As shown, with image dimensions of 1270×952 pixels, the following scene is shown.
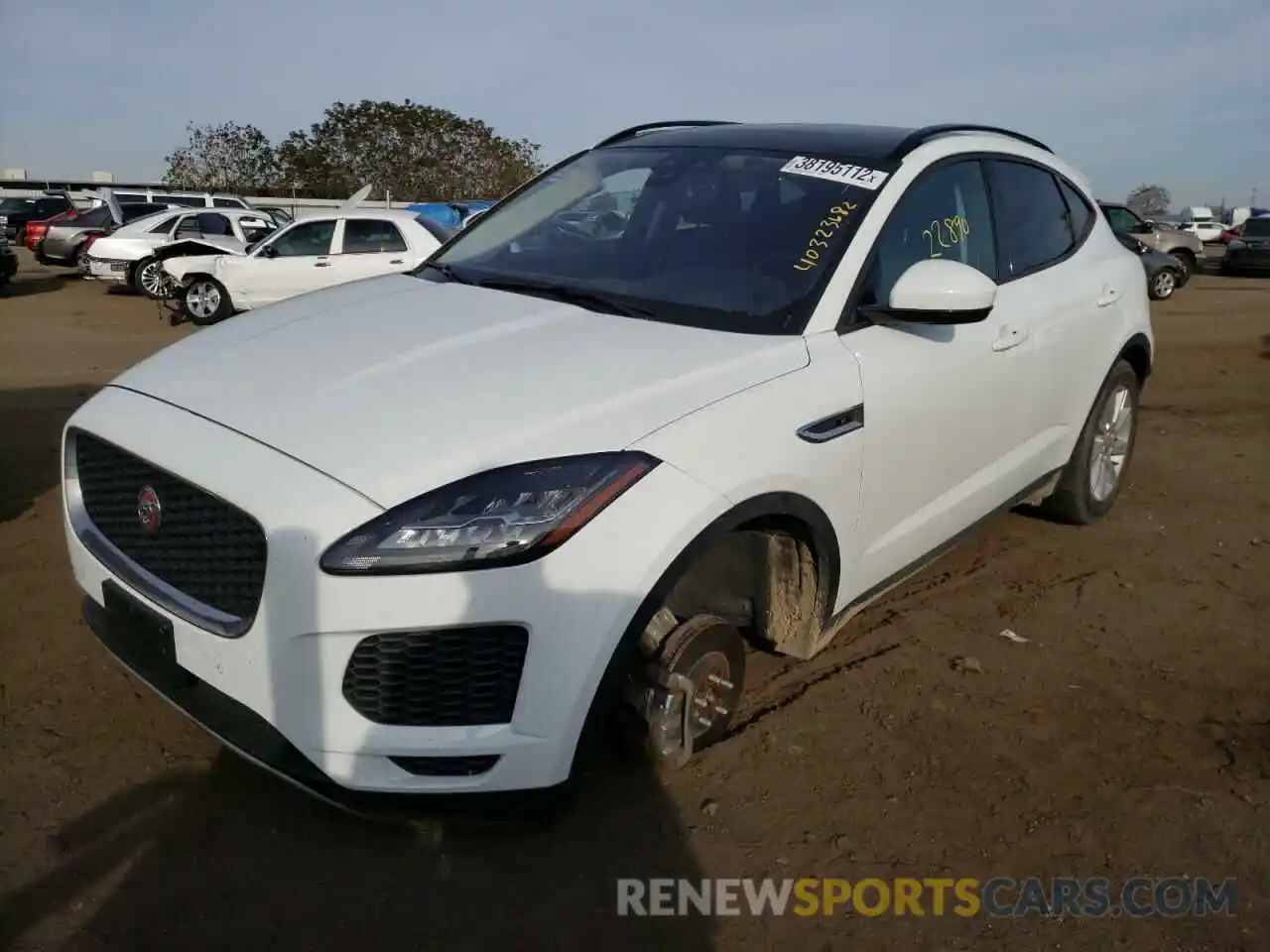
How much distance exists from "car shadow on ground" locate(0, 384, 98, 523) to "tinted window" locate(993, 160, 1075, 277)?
4.57m

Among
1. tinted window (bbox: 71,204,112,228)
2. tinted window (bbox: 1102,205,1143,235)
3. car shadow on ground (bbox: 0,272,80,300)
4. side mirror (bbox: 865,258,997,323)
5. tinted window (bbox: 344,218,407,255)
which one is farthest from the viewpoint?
tinted window (bbox: 71,204,112,228)

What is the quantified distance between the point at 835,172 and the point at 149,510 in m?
2.27

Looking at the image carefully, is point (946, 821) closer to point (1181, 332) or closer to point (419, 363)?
point (419, 363)

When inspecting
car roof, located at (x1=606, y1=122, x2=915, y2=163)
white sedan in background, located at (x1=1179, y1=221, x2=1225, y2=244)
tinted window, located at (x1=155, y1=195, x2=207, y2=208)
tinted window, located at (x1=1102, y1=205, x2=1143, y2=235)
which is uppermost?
car roof, located at (x1=606, y1=122, x2=915, y2=163)

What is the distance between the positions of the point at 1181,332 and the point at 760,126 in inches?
499

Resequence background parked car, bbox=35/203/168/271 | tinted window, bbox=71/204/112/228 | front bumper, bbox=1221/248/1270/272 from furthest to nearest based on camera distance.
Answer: front bumper, bbox=1221/248/1270/272, tinted window, bbox=71/204/112/228, background parked car, bbox=35/203/168/271

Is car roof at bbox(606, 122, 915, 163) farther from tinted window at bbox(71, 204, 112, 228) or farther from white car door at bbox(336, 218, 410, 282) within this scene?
tinted window at bbox(71, 204, 112, 228)

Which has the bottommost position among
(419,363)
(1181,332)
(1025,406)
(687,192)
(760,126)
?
(1181,332)

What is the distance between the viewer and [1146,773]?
118 inches

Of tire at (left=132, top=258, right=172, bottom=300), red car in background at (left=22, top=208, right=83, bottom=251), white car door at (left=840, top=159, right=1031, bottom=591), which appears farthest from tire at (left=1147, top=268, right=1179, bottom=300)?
red car in background at (left=22, top=208, right=83, bottom=251)

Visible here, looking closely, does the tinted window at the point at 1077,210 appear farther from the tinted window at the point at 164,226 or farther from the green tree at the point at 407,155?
the green tree at the point at 407,155

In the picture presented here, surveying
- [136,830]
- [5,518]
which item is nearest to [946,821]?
[136,830]

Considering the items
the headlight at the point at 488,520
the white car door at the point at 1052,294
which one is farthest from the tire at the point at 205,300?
the headlight at the point at 488,520

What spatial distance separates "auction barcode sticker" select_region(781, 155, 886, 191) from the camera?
323cm
